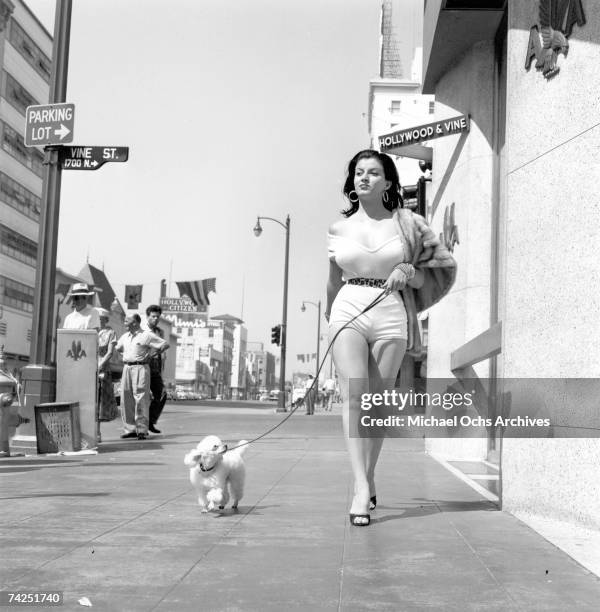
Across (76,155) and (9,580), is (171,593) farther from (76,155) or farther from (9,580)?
(76,155)

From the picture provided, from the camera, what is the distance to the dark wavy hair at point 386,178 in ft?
16.2

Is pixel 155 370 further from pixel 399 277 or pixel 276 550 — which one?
pixel 276 550

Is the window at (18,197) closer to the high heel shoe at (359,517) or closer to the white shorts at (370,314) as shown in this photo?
the white shorts at (370,314)

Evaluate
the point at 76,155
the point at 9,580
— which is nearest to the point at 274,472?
the point at 9,580

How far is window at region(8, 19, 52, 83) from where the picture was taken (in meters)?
54.9

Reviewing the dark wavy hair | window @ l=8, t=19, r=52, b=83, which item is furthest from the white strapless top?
window @ l=8, t=19, r=52, b=83

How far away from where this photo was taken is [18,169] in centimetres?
5656

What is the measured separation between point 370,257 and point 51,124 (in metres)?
6.87

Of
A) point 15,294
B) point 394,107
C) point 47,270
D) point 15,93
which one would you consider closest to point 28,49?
point 15,93

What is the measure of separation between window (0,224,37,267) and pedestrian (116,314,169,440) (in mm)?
46070

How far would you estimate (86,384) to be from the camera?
9.91 meters

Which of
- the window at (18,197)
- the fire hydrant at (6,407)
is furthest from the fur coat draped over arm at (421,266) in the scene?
the window at (18,197)

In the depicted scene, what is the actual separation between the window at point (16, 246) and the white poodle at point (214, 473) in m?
53.6

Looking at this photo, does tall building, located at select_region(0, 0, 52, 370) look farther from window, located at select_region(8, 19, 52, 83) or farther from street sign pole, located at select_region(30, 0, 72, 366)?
street sign pole, located at select_region(30, 0, 72, 366)
